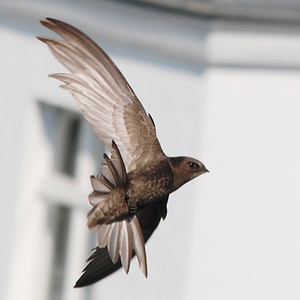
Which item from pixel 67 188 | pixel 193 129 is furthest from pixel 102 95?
pixel 67 188

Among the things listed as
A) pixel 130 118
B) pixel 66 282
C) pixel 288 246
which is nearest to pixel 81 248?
pixel 66 282

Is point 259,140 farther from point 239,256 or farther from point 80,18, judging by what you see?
point 80,18

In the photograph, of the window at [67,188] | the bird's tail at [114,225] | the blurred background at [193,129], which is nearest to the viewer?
the bird's tail at [114,225]

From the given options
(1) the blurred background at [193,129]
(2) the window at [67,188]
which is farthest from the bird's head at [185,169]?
(2) the window at [67,188]

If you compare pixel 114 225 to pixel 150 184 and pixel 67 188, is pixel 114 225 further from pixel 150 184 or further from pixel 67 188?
pixel 67 188

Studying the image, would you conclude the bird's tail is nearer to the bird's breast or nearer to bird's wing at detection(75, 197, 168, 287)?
the bird's breast

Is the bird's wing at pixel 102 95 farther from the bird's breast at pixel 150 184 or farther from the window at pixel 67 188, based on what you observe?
the window at pixel 67 188
